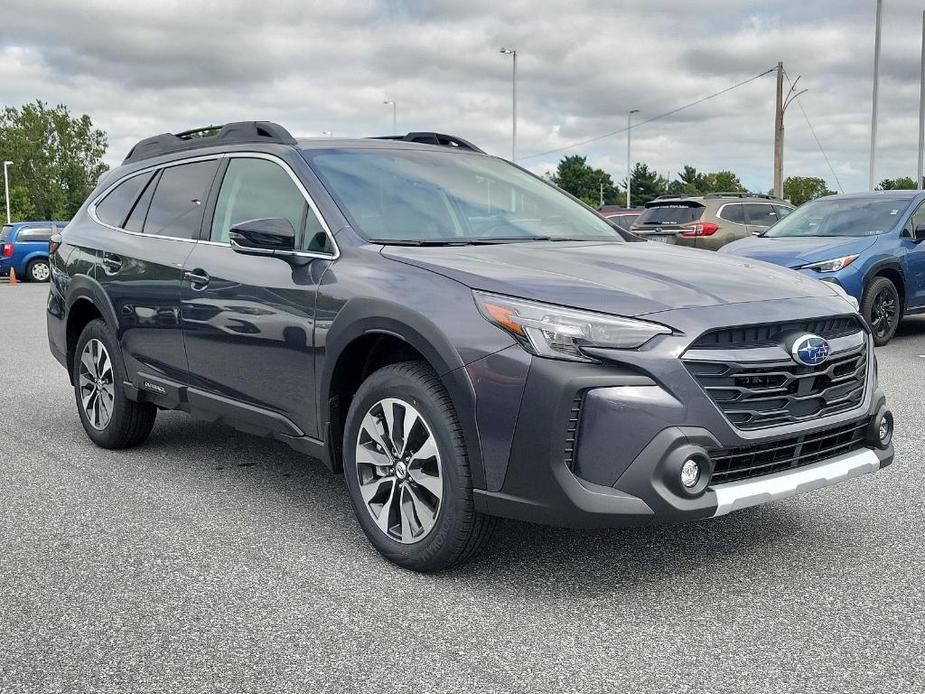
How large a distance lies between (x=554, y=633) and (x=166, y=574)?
151cm

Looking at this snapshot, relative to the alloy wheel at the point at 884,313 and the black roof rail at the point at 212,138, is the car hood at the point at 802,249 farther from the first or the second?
the black roof rail at the point at 212,138

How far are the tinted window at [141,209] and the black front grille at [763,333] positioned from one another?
3.48 metres

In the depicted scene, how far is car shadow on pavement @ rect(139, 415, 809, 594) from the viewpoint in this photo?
3803 mm

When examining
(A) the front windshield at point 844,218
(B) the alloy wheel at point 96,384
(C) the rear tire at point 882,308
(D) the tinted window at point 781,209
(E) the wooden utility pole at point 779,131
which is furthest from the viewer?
(E) the wooden utility pole at point 779,131

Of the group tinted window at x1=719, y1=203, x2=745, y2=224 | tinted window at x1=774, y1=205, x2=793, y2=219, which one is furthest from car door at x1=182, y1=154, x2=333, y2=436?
tinted window at x1=774, y1=205, x2=793, y2=219

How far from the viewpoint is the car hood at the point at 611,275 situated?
11.4 ft

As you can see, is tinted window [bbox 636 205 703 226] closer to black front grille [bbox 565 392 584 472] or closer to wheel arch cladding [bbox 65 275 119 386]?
wheel arch cladding [bbox 65 275 119 386]

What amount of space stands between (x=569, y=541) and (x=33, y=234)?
28041 millimetres

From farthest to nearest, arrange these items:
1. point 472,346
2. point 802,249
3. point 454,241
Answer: point 802,249
point 454,241
point 472,346

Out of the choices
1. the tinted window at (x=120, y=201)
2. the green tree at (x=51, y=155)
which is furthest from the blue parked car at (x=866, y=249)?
the green tree at (x=51, y=155)

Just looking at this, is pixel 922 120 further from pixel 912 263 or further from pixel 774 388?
pixel 774 388

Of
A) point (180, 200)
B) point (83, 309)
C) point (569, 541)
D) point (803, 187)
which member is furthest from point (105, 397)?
point (803, 187)

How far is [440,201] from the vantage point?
4.63 meters

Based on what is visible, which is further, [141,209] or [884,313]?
[884,313]
